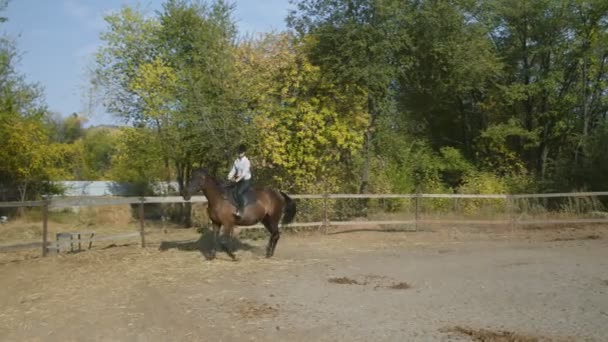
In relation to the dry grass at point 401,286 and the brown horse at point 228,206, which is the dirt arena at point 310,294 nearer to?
the dry grass at point 401,286

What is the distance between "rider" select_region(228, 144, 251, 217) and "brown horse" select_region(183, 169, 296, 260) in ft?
0.47

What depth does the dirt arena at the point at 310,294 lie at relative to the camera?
21.9 ft

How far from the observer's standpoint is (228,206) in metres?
12.3

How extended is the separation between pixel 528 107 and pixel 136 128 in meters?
18.2

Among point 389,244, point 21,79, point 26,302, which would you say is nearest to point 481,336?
point 26,302

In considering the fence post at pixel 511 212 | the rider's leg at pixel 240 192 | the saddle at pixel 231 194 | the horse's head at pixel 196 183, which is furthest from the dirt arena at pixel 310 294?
the fence post at pixel 511 212

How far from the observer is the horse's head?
12.0m

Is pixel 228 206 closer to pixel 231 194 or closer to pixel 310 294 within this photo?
pixel 231 194

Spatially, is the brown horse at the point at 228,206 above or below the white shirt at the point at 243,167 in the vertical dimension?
below

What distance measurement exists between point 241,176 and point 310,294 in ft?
13.4

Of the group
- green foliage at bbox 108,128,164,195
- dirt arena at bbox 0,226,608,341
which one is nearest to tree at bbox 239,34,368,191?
dirt arena at bbox 0,226,608,341

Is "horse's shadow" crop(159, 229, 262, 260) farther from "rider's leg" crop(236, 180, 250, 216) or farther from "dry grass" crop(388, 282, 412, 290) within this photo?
"dry grass" crop(388, 282, 412, 290)

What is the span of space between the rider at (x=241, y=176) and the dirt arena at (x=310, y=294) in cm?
130

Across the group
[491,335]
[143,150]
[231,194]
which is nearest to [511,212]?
[231,194]
